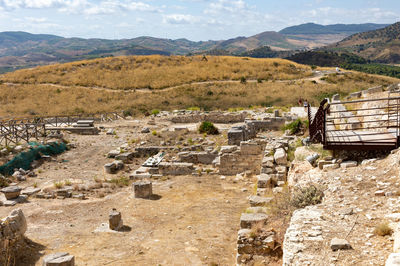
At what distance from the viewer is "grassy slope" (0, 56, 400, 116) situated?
37594 millimetres

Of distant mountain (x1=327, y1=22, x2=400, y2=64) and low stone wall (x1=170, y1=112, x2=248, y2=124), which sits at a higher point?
distant mountain (x1=327, y1=22, x2=400, y2=64)

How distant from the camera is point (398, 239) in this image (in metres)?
4.51

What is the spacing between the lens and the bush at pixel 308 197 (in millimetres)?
6741

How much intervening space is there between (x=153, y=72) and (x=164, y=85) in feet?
20.1

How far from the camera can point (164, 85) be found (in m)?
45.8

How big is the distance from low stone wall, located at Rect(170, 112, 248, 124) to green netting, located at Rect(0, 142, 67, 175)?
9529 millimetres

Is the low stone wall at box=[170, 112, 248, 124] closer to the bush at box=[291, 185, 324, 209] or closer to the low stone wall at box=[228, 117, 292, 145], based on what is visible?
the low stone wall at box=[228, 117, 292, 145]

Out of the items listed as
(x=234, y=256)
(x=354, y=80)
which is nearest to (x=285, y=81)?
(x=354, y=80)

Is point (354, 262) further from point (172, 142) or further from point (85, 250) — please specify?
→ point (172, 142)

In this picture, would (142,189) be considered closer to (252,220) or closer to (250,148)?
(250,148)

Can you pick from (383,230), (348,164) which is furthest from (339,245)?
(348,164)

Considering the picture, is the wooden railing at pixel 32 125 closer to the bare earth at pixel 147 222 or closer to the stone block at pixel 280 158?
the bare earth at pixel 147 222

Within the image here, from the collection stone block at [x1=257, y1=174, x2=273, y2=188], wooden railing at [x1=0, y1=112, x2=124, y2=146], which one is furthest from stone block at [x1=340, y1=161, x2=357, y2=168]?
wooden railing at [x1=0, y1=112, x2=124, y2=146]

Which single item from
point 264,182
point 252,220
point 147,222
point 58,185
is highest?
point 252,220
